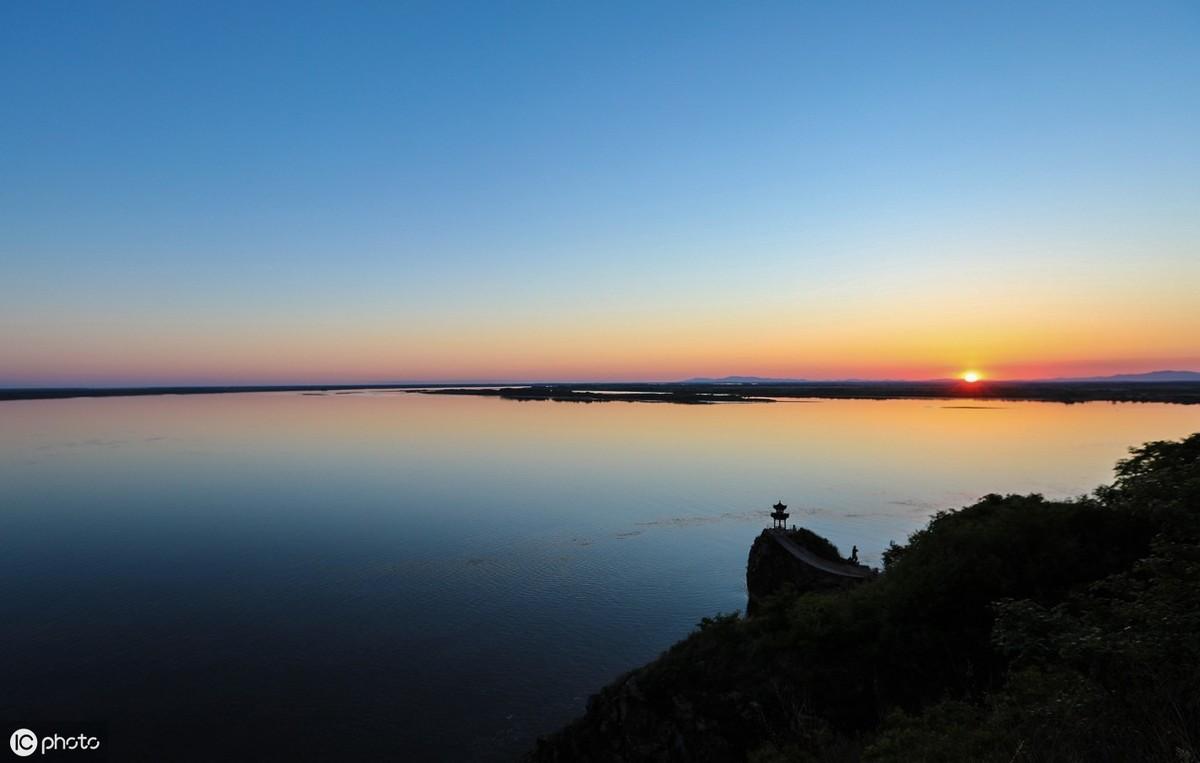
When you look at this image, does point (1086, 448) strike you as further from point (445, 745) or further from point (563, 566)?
point (445, 745)

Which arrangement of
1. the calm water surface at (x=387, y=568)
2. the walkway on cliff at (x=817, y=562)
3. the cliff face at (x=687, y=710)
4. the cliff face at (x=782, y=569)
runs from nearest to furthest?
the cliff face at (x=687, y=710) → the calm water surface at (x=387, y=568) → the walkway on cliff at (x=817, y=562) → the cliff face at (x=782, y=569)

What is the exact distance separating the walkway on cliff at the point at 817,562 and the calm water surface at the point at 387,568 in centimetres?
391

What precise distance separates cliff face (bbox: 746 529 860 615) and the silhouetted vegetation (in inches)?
387

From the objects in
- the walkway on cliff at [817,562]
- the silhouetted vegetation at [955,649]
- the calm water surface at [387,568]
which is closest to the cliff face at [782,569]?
the walkway on cliff at [817,562]

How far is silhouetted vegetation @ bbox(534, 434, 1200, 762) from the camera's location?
1100 cm

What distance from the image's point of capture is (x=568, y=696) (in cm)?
2305

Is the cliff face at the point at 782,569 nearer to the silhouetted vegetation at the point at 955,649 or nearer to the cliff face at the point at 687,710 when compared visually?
the silhouetted vegetation at the point at 955,649

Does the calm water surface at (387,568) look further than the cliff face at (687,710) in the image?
Yes

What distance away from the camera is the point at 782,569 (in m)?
31.3

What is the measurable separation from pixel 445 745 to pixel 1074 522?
20.0 metres

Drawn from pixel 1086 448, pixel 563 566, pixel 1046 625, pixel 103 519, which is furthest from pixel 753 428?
pixel 1046 625

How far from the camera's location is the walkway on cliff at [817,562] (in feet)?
96.0

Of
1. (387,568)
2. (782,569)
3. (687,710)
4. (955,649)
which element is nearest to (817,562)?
(782,569)

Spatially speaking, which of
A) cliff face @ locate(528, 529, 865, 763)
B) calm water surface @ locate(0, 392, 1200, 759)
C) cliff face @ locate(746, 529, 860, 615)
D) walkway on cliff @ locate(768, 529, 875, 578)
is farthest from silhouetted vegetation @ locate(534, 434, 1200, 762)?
cliff face @ locate(746, 529, 860, 615)
